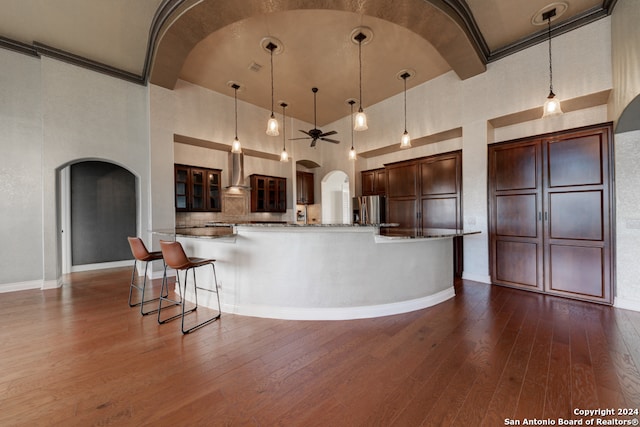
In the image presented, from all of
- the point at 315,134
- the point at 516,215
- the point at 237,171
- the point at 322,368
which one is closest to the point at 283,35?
the point at 315,134

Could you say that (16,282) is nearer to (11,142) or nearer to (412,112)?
(11,142)

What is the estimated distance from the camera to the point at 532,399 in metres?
1.58

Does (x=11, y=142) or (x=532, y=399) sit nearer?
(x=532, y=399)

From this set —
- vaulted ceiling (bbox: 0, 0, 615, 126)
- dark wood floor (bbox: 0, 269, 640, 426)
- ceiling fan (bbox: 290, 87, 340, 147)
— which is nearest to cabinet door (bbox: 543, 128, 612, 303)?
dark wood floor (bbox: 0, 269, 640, 426)

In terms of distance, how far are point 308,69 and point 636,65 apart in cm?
389

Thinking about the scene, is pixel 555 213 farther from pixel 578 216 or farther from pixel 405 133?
pixel 405 133

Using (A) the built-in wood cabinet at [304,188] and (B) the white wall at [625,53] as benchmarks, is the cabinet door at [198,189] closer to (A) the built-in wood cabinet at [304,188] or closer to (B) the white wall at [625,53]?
(A) the built-in wood cabinet at [304,188]

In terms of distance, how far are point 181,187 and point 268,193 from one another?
1.97 metres

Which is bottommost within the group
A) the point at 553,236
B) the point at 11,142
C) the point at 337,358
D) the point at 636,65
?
the point at 337,358

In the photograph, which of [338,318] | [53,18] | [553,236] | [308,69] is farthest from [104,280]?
[553,236]

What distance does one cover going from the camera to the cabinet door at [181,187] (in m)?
5.05

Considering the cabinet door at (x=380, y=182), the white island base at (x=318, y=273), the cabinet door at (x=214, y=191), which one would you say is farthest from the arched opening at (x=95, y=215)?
the cabinet door at (x=380, y=182)

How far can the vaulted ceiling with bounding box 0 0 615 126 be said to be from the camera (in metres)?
2.97

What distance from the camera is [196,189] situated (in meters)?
5.35
